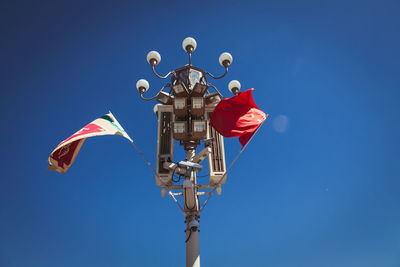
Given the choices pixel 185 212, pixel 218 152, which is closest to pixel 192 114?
pixel 218 152

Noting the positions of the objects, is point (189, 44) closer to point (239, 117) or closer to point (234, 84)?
point (234, 84)

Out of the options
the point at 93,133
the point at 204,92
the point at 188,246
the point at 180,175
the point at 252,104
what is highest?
the point at 204,92

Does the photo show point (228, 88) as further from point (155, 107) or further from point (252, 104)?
point (155, 107)

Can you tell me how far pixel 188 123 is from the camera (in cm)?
1023

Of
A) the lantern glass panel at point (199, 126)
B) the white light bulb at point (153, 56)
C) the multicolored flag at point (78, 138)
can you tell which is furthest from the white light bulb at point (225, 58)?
the multicolored flag at point (78, 138)

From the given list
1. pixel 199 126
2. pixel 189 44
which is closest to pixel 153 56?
pixel 189 44

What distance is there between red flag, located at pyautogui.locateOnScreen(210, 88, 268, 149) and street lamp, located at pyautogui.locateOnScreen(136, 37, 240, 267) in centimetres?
64

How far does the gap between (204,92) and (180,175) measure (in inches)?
116

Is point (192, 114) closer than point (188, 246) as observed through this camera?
No

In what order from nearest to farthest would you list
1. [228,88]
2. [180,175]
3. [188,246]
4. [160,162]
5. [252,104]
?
[188,246], [180,175], [252,104], [160,162], [228,88]

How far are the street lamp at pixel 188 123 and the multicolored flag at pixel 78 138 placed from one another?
1.67 meters

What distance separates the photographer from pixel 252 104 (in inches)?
375

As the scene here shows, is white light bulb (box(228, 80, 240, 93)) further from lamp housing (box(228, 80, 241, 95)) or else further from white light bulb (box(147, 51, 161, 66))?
white light bulb (box(147, 51, 161, 66))

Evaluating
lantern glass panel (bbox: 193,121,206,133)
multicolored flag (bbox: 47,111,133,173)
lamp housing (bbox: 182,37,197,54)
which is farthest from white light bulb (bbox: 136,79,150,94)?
lantern glass panel (bbox: 193,121,206,133)
